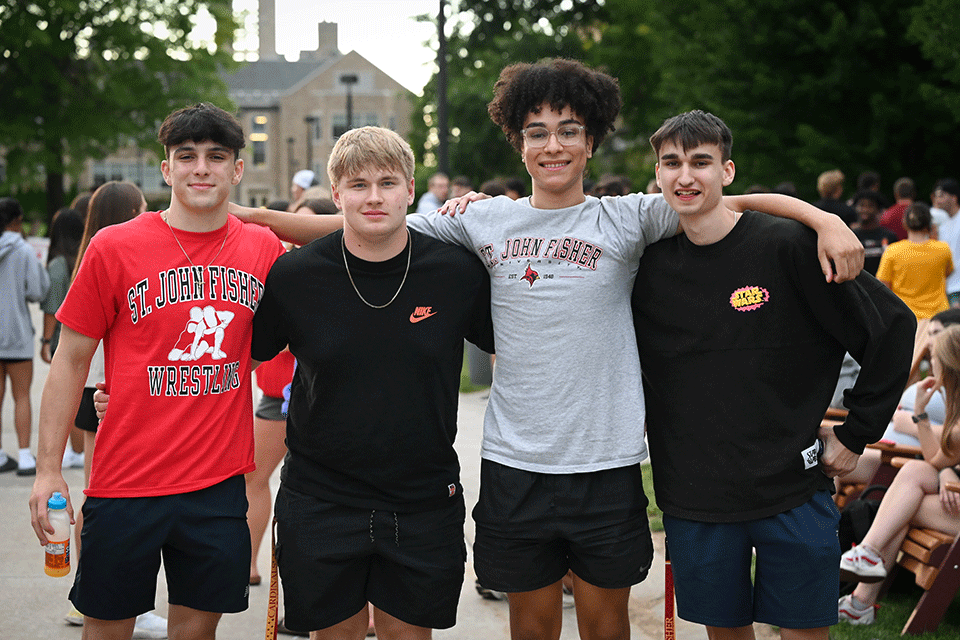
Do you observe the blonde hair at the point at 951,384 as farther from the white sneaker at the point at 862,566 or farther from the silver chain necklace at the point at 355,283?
the silver chain necklace at the point at 355,283

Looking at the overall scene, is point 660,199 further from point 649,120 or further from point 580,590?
point 649,120

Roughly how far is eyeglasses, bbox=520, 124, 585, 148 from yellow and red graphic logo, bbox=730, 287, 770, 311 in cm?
80

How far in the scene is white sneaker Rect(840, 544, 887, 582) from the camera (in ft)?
14.2

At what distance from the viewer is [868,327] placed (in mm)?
3039

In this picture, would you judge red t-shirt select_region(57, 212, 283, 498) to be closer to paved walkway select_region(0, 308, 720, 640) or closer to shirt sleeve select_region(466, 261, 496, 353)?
shirt sleeve select_region(466, 261, 496, 353)

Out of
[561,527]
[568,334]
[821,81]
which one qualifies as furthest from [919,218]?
[561,527]

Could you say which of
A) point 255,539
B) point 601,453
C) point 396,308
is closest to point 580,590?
point 601,453

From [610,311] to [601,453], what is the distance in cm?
49

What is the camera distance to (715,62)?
52.9ft

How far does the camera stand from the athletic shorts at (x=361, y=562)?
10.2 ft

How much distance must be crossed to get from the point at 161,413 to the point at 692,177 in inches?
77.5

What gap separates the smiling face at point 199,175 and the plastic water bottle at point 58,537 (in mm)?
1076

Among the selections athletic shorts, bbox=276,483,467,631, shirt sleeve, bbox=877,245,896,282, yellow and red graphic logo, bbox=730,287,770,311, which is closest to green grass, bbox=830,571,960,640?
yellow and red graphic logo, bbox=730,287,770,311

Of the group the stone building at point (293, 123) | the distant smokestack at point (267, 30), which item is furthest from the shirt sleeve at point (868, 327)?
the distant smokestack at point (267, 30)
